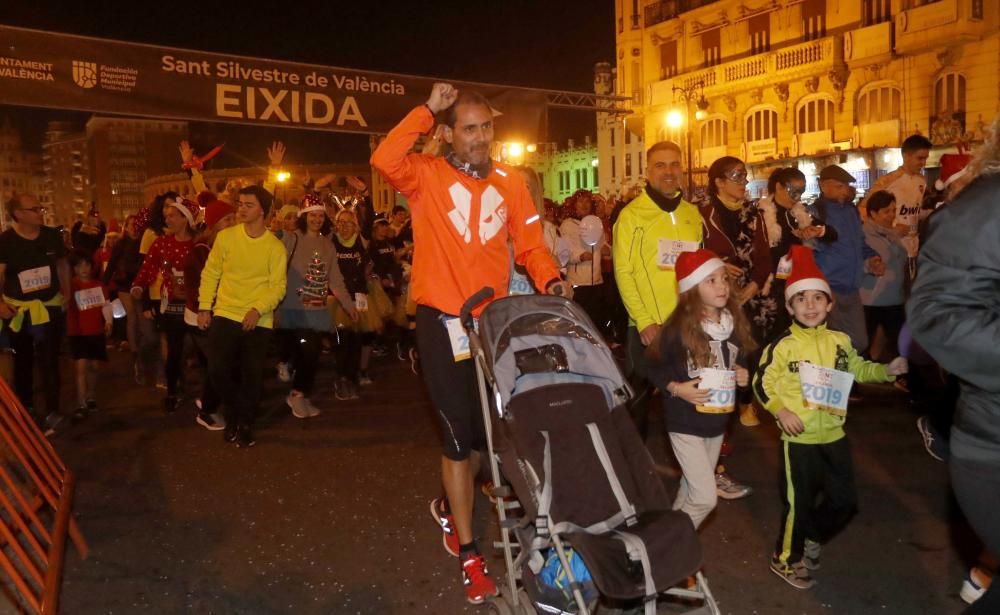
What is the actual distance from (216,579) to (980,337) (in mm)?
3989

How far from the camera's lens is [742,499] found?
231 inches

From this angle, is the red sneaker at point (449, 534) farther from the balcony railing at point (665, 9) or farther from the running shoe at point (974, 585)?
the balcony railing at point (665, 9)

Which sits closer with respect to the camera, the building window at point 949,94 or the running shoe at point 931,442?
the running shoe at point 931,442

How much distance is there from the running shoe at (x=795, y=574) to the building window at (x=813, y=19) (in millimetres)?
43560

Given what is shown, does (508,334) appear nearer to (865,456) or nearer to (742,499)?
(742,499)

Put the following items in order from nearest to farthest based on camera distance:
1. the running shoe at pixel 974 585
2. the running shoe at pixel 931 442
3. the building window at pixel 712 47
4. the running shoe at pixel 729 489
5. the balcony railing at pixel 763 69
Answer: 1. the running shoe at pixel 974 585
2. the running shoe at pixel 729 489
3. the running shoe at pixel 931 442
4. the balcony railing at pixel 763 69
5. the building window at pixel 712 47

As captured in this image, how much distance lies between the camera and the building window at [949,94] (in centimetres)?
3641

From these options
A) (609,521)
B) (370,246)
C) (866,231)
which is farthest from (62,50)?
(609,521)

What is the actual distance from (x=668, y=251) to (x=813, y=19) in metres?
43.5

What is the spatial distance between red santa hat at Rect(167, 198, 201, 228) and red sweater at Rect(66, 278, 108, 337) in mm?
1235

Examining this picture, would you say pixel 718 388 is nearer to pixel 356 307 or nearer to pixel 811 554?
pixel 811 554

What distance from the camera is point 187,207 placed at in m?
9.37

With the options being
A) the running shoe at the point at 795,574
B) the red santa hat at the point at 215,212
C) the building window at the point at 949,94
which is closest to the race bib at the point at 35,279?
the red santa hat at the point at 215,212

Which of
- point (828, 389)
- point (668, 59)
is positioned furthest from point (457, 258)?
point (668, 59)
